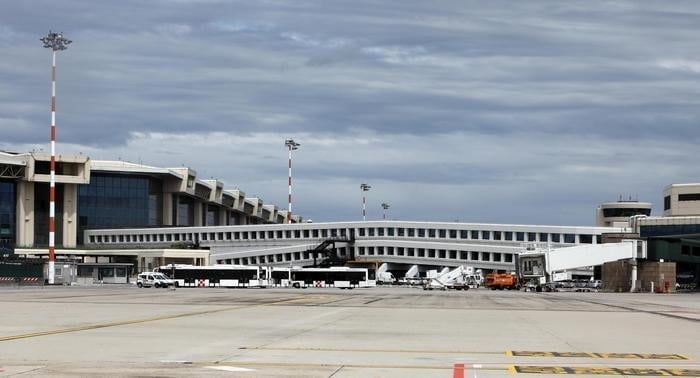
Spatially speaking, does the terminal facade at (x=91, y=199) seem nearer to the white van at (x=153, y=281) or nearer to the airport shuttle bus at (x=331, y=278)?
the white van at (x=153, y=281)

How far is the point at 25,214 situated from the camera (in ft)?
506

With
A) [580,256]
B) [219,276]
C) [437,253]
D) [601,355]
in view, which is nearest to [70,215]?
[219,276]

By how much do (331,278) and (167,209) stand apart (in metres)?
69.8

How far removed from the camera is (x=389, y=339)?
2764cm

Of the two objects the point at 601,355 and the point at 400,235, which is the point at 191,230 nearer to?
the point at 400,235

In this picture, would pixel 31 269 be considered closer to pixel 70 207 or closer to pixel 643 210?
pixel 70 207

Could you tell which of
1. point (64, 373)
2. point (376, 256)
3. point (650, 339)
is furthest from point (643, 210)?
point (64, 373)

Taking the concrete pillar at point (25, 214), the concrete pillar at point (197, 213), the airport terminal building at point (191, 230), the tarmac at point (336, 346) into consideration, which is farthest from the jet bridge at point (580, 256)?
the concrete pillar at point (197, 213)

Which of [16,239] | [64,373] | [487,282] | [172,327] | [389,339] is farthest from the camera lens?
[16,239]

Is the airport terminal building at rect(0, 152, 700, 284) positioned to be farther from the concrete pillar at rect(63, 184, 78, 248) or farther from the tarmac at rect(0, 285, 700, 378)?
the tarmac at rect(0, 285, 700, 378)

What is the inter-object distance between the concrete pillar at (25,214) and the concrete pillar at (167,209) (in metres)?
30.7

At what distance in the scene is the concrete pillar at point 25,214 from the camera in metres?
153

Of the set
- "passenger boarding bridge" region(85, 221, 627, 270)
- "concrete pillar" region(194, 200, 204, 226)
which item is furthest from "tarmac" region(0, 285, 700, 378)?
"concrete pillar" region(194, 200, 204, 226)

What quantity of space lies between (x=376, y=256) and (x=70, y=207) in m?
56.3
